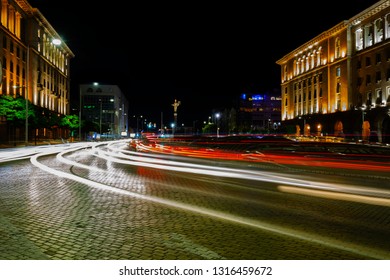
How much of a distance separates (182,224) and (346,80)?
6922cm

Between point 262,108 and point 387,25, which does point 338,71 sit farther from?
point 262,108

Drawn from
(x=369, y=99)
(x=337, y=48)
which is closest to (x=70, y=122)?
(x=337, y=48)

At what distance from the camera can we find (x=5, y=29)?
181 feet

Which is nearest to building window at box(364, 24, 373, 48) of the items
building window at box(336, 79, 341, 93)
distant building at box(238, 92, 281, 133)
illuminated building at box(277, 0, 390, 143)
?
illuminated building at box(277, 0, 390, 143)

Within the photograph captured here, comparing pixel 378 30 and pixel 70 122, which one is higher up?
pixel 378 30

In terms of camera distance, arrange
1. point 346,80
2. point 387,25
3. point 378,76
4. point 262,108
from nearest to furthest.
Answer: point 387,25
point 378,76
point 346,80
point 262,108

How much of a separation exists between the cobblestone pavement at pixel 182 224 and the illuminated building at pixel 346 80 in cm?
5151

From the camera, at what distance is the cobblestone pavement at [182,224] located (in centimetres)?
575

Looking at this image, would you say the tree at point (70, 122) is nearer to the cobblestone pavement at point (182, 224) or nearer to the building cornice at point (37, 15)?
the building cornice at point (37, 15)

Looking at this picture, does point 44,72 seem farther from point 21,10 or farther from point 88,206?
point 88,206

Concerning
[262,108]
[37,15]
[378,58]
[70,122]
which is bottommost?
[70,122]

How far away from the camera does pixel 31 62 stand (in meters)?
68.1

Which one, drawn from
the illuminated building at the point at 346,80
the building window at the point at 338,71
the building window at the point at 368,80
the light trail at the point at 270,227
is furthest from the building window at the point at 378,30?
the light trail at the point at 270,227
